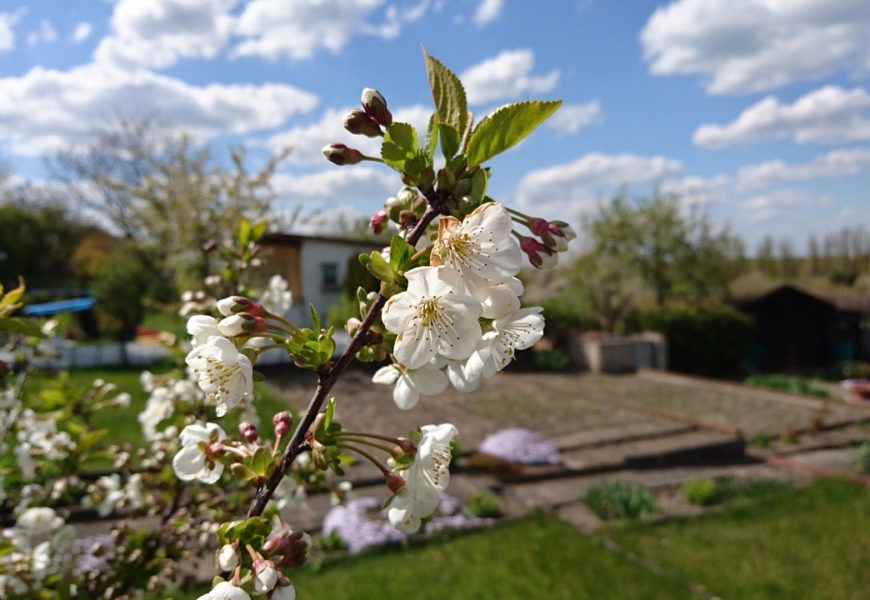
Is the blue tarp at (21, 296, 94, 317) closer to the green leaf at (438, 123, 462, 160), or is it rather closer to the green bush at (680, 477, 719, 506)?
the green leaf at (438, 123, 462, 160)

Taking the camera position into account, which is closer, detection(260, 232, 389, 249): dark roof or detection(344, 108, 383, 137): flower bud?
detection(344, 108, 383, 137): flower bud

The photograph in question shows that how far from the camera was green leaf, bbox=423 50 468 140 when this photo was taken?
905 mm

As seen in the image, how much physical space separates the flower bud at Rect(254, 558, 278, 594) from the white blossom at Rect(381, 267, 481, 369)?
0.33 metres

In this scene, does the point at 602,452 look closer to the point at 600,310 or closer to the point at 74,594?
the point at 74,594

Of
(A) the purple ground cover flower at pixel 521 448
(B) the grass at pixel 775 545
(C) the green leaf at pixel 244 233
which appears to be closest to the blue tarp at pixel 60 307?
(C) the green leaf at pixel 244 233

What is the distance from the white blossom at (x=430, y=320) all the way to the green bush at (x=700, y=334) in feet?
50.3

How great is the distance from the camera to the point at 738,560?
4.49 m

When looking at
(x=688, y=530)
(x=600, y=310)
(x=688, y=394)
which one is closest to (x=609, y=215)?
(x=600, y=310)

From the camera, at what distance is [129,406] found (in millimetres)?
8109

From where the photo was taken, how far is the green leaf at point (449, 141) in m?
0.86

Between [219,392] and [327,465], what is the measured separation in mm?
201

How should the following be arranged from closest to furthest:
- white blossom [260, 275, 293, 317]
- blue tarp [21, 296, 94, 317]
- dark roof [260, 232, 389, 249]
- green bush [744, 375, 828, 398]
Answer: white blossom [260, 275, 293, 317] → blue tarp [21, 296, 94, 317] → green bush [744, 375, 828, 398] → dark roof [260, 232, 389, 249]

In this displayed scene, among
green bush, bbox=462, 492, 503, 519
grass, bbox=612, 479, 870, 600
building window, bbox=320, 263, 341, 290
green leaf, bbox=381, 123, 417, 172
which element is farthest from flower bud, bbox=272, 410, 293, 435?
building window, bbox=320, 263, 341, 290

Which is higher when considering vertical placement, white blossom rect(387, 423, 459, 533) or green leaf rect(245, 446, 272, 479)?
green leaf rect(245, 446, 272, 479)
